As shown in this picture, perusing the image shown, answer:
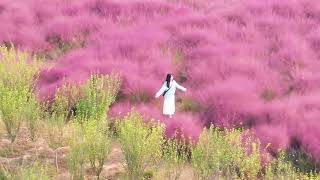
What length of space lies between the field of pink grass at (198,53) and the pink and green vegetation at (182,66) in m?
0.02

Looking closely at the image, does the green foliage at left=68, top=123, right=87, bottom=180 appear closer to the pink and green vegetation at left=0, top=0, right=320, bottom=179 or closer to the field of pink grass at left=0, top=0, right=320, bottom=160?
the pink and green vegetation at left=0, top=0, right=320, bottom=179

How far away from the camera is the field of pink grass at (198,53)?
7855 mm

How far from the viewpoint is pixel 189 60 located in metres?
10.0

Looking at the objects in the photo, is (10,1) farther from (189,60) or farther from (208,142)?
(208,142)

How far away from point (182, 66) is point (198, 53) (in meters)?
0.53

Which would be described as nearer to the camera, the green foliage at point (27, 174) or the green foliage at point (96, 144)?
the green foliage at point (27, 174)

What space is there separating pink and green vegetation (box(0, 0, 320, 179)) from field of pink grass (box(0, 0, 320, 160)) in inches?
0.9

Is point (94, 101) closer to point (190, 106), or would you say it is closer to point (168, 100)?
point (168, 100)

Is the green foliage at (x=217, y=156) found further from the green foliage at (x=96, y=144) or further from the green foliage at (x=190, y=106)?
the green foliage at (x=190, y=106)

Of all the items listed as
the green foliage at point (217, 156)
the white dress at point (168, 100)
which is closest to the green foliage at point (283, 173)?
the green foliage at point (217, 156)

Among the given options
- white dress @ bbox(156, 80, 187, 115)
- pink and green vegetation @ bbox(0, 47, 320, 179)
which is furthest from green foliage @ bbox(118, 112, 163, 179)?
white dress @ bbox(156, 80, 187, 115)

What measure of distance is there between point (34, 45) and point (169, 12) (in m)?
3.24

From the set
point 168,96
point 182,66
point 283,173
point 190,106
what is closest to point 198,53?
point 182,66

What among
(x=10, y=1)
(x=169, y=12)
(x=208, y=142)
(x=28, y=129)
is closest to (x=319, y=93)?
(x=208, y=142)
